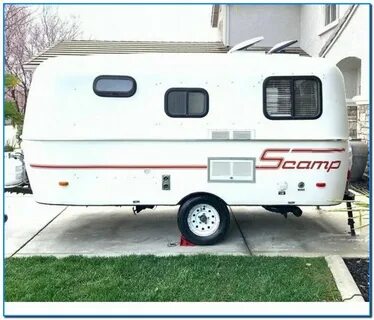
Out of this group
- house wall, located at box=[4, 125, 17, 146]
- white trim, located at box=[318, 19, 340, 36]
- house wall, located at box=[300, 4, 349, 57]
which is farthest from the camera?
house wall, located at box=[300, 4, 349, 57]

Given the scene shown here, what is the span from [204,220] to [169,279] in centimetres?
142

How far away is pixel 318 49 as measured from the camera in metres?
15.1

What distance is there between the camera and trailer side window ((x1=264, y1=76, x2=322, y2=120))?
19.1ft

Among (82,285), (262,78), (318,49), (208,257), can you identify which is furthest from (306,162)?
(318,49)

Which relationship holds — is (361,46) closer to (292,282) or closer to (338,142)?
(338,142)

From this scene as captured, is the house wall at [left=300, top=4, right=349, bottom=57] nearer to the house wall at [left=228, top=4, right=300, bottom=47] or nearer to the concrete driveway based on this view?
the house wall at [left=228, top=4, right=300, bottom=47]

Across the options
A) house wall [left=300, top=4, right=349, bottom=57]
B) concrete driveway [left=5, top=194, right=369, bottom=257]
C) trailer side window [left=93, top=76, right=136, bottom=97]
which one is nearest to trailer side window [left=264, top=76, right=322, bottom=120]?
concrete driveway [left=5, top=194, right=369, bottom=257]

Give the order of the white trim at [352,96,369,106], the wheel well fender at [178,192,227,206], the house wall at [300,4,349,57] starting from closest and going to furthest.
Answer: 1. the wheel well fender at [178,192,227,206]
2. the white trim at [352,96,369,106]
3. the house wall at [300,4,349,57]

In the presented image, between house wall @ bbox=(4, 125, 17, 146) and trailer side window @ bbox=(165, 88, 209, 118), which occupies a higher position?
trailer side window @ bbox=(165, 88, 209, 118)

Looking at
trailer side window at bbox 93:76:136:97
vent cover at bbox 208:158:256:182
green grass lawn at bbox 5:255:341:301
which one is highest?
trailer side window at bbox 93:76:136:97

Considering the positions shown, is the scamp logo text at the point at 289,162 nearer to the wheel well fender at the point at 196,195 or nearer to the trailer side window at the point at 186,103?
the wheel well fender at the point at 196,195

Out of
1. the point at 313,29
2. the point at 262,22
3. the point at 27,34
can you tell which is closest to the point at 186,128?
the point at 313,29

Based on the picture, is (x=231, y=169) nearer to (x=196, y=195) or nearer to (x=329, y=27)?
(x=196, y=195)

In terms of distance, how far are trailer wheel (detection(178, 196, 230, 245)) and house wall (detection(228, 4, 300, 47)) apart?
11.5 m
